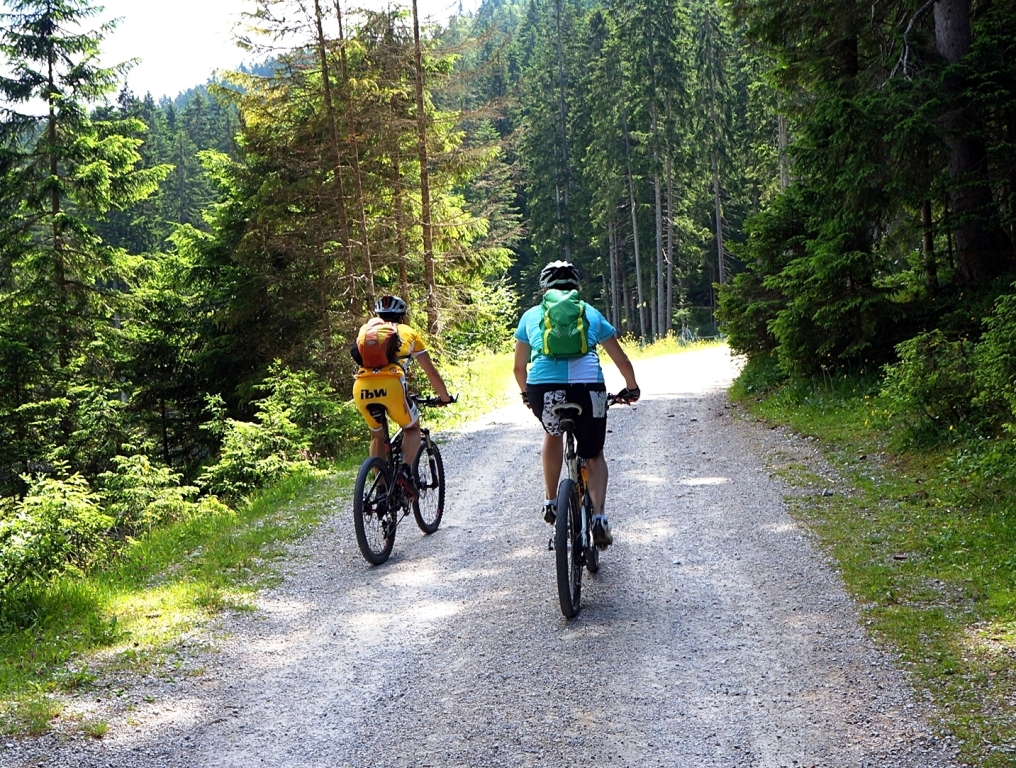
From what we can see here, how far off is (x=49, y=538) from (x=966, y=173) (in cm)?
1101

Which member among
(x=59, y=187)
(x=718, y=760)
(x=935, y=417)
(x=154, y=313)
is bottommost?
(x=718, y=760)

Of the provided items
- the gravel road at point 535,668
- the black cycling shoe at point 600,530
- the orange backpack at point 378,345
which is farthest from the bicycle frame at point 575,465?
the orange backpack at point 378,345

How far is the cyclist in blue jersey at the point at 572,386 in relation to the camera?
586cm

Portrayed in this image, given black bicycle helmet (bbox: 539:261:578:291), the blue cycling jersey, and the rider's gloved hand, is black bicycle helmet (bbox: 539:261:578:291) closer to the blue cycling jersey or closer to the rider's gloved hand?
the blue cycling jersey

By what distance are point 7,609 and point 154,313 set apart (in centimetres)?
1449

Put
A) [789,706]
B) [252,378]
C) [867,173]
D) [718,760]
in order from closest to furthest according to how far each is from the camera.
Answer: [718,760] < [789,706] < [867,173] < [252,378]

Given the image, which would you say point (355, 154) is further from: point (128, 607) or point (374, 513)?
point (128, 607)

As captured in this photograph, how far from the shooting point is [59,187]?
19656 mm

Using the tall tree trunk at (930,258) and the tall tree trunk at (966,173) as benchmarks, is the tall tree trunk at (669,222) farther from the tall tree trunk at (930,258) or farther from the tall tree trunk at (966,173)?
the tall tree trunk at (966,173)

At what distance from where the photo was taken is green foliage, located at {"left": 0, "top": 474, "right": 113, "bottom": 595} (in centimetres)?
711

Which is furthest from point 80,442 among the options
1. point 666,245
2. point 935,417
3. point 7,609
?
point 666,245

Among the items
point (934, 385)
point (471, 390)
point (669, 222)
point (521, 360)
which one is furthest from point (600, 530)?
point (669, 222)

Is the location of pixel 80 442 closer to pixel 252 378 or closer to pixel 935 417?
pixel 252 378

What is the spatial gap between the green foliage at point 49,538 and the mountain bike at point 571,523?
438 cm
